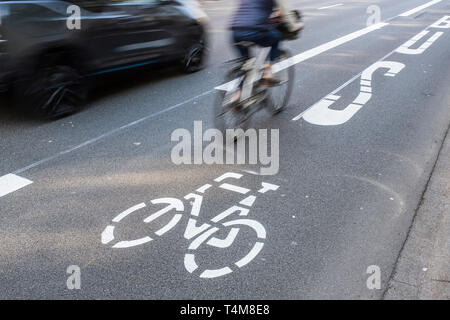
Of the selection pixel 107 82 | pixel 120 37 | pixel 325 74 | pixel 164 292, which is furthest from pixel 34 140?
pixel 325 74

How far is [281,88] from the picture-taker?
23.4 feet

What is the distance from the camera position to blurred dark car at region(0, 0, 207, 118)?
19.1 feet

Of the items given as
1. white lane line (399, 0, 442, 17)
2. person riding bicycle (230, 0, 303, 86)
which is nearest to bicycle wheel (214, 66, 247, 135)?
person riding bicycle (230, 0, 303, 86)

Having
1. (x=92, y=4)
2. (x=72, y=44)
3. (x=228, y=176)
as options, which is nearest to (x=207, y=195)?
(x=228, y=176)

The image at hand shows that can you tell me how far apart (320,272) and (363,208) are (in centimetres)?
116

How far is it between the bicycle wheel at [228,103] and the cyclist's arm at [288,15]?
921mm

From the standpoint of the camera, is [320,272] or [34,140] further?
[34,140]

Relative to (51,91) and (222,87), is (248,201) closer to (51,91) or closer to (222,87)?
(222,87)

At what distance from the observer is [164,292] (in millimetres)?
3404

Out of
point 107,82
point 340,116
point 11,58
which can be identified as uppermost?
point 11,58

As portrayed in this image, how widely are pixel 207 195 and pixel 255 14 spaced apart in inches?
95.5

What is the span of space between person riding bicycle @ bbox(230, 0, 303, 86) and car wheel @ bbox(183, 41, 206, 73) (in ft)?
8.72

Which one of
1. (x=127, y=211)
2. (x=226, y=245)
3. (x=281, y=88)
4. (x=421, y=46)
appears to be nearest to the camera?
(x=226, y=245)

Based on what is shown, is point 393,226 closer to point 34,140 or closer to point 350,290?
point 350,290
